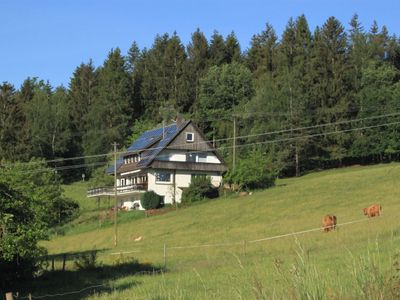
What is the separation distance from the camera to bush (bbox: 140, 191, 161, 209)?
65625 mm

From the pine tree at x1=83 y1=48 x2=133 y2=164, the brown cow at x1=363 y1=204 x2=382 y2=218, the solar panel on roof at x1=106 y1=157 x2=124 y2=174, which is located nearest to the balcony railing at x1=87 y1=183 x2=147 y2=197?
the solar panel on roof at x1=106 y1=157 x2=124 y2=174

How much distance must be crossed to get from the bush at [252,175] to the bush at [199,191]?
212 cm

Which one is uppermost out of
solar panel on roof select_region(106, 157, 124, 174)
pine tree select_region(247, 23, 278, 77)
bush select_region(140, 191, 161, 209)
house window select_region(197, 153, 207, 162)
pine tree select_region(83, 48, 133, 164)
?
pine tree select_region(247, 23, 278, 77)

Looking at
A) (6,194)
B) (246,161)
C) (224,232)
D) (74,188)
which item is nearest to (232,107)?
(74,188)

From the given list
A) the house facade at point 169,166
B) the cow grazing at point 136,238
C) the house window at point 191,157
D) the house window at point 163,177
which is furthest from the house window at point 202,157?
the cow grazing at point 136,238

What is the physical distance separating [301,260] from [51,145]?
342 feet

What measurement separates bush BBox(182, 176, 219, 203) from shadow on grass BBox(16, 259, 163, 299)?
38.0 metres

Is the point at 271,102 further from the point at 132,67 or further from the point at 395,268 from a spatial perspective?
the point at 395,268

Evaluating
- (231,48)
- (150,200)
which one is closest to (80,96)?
(231,48)

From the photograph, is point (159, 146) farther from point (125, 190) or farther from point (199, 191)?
point (199, 191)

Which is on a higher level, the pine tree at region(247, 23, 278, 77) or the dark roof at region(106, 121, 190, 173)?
the pine tree at region(247, 23, 278, 77)

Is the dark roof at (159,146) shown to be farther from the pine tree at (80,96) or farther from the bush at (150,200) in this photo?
the pine tree at (80,96)

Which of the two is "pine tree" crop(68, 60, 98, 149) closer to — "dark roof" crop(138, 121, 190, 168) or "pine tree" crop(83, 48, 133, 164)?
"pine tree" crop(83, 48, 133, 164)

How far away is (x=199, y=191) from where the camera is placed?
66.1 meters
